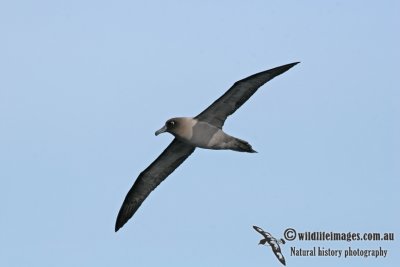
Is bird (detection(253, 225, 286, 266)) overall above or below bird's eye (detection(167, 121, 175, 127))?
below

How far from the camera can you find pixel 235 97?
20.1 metres

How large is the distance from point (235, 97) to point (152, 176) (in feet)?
12.2

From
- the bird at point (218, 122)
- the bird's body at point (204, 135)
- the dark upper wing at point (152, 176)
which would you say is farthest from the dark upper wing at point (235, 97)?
the dark upper wing at point (152, 176)

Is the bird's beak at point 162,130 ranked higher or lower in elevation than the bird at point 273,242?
higher

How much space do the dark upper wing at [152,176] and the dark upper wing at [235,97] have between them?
1490 mm

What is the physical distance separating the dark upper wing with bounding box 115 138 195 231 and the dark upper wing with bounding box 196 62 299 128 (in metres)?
1.49

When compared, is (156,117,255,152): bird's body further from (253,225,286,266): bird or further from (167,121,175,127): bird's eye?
(253,225,286,266): bird

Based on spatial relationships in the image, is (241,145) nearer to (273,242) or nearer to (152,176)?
(273,242)

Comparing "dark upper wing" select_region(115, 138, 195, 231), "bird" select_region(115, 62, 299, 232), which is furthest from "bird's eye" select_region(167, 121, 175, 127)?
"dark upper wing" select_region(115, 138, 195, 231)

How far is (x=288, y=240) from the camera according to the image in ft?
67.0

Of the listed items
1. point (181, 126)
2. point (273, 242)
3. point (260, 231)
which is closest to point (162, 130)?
point (181, 126)

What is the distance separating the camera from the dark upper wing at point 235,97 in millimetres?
19688

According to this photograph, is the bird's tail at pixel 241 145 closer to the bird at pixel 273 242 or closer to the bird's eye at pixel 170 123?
the bird's eye at pixel 170 123

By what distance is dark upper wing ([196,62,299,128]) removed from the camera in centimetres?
1969
